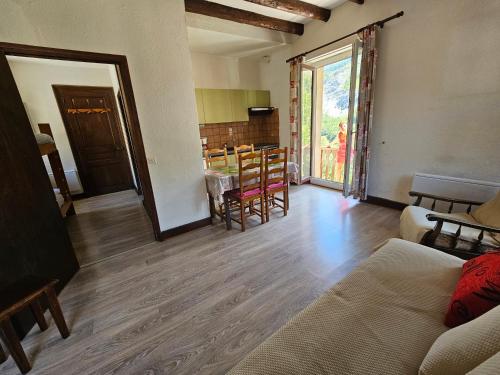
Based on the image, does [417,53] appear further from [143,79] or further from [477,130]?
[143,79]

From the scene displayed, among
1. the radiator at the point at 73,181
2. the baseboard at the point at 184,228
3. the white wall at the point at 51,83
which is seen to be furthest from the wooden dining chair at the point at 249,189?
the white wall at the point at 51,83

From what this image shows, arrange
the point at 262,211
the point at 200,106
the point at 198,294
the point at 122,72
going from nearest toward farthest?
1. the point at 198,294
2. the point at 122,72
3. the point at 262,211
4. the point at 200,106

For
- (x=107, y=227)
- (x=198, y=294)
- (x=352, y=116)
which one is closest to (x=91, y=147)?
(x=107, y=227)

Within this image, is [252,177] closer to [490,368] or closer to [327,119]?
[490,368]

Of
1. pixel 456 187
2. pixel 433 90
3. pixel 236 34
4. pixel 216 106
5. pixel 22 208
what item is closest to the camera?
pixel 22 208

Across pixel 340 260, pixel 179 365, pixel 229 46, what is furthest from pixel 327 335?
pixel 229 46

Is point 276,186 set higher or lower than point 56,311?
higher

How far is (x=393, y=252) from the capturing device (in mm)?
1379

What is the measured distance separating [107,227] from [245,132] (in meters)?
3.34

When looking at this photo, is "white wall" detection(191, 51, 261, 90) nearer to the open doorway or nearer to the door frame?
the open doorway

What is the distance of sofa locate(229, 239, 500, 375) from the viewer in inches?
31.6

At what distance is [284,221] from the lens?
3000mm

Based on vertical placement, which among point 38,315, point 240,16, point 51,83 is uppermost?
point 240,16

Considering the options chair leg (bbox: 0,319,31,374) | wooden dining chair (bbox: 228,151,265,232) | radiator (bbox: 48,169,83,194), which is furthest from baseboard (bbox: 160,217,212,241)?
radiator (bbox: 48,169,83,194)
